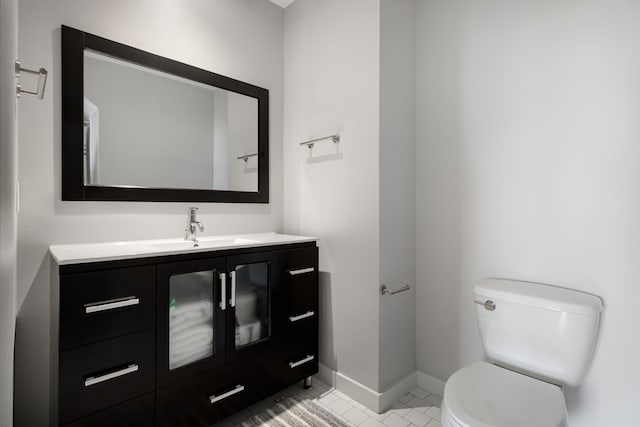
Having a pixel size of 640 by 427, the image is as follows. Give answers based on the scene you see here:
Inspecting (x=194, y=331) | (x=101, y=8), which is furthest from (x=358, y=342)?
(x=101, y=8)

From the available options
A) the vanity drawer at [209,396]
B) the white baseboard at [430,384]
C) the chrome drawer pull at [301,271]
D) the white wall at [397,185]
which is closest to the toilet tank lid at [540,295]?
the white wall at [397,185]

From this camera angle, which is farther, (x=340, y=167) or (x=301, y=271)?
(x=340, y=167)

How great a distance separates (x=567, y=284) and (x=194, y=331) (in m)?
1.66

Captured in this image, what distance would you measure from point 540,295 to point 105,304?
1.70 m

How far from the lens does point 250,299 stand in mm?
1616

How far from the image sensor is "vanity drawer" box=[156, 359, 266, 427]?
1.31 meters

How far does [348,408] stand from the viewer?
172 centimetres

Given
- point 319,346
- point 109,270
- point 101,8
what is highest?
point 101,8

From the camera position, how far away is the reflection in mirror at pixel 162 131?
1.51 m

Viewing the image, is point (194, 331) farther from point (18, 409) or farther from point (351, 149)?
point (351, 149)

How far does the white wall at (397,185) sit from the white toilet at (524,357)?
454mm

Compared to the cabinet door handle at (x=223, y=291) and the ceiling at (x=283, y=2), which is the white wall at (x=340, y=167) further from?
the cabinet door handle at (x=223, y=291)

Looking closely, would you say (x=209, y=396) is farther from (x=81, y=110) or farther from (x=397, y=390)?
(x=81, y=110)

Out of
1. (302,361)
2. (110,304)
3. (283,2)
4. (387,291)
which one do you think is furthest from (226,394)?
(283,2)
